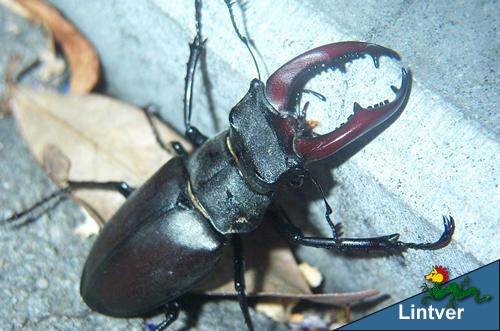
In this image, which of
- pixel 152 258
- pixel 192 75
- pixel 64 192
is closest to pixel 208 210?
pixel 152 258

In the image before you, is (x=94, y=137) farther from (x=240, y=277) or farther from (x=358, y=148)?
(x=358, y=148)

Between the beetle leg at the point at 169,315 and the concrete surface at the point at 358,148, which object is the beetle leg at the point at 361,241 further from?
the beetle leg at the point at 169,315

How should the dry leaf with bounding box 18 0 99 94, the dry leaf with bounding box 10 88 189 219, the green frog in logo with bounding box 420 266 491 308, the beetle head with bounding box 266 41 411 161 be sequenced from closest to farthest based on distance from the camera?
the beetle head with bounding box 266 41 411 161, the green frog in logo with bounding box 420 266 491 308, the dry leaf with bounding box 10 88 189 219, the dry leaf with bounding box 18 0 99 94

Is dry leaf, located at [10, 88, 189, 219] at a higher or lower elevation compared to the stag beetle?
lower

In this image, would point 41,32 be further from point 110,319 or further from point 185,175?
point 110,319

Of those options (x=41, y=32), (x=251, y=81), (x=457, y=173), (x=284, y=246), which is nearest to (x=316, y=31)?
(x=251, y=81)

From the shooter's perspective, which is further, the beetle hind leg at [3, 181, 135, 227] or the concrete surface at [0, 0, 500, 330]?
the beetle hind leg at [3, 181, 135, 227]

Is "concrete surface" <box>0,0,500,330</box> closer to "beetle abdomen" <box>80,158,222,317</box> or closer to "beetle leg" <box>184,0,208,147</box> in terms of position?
"beetle leg" <box>184,0,208,147</box>

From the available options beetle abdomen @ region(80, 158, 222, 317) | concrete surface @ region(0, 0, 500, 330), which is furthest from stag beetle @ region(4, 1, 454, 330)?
concrete surface @ region(0, 0, 500, 330)
